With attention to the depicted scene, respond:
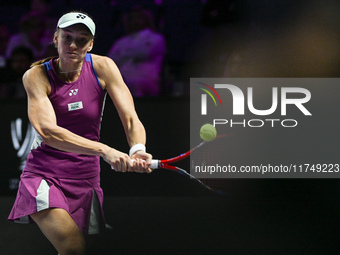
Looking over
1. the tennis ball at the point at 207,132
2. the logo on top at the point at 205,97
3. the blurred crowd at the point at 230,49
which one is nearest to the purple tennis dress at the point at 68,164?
the tennis ball at the point at 207,132

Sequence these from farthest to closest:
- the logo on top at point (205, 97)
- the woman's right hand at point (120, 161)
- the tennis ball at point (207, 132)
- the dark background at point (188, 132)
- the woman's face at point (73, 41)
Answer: the logo on top at point (205, 97) → the dark background at point (188, 132) → the tennis ball at point (207, 132) → the woman's face at point (73, 41) → the woman's right hand at point (120, 161)

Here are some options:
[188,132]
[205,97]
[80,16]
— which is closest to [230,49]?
[205,97]

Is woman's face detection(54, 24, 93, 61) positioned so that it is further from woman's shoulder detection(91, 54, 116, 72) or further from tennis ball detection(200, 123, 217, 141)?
tennis ball detection(200, 123, 217, 141)

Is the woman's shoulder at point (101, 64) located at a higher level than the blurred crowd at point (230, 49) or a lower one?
lower

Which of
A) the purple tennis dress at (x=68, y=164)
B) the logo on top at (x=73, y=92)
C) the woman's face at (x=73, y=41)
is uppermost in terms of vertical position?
the woman's face at (x=73, y=41)

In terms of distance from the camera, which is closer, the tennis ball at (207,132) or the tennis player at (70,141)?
the tennis player at (70,141)

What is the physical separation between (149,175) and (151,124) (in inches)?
19.7

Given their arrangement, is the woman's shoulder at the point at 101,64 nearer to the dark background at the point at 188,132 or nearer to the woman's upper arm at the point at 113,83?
the woman's upper arm at the point at 113,83

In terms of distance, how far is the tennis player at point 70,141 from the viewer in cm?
256

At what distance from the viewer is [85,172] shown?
9.25ft

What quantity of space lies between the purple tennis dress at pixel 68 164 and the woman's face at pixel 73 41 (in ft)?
0.42

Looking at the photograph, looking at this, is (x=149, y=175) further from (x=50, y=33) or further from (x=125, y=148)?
(x=50, y=33)

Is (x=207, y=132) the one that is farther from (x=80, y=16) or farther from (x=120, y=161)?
→ (x=80, y=16)

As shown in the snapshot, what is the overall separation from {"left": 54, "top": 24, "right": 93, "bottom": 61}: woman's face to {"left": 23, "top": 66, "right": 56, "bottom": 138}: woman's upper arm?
0.52 feet
